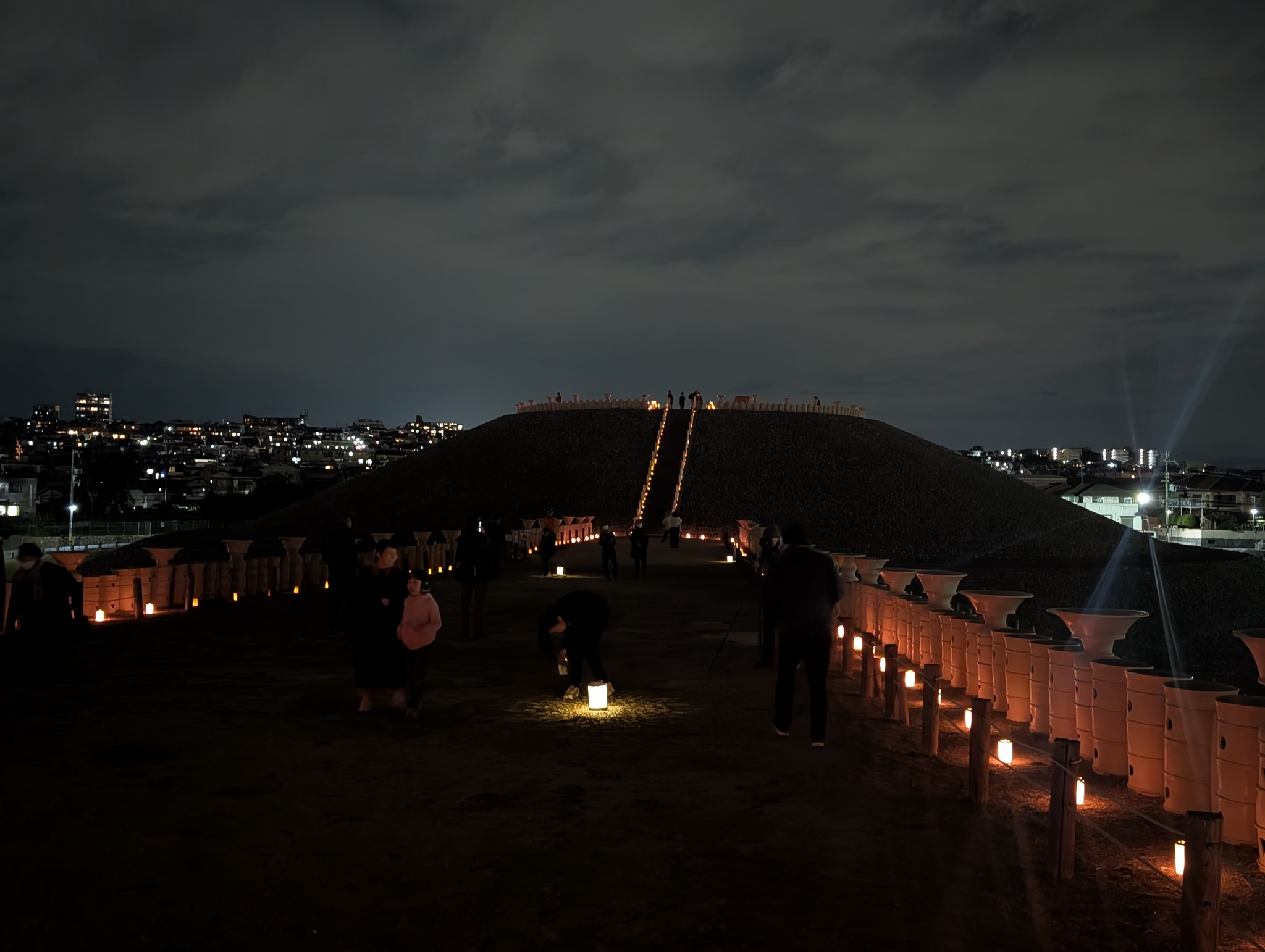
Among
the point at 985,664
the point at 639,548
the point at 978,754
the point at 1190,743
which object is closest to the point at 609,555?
the point at 639,548

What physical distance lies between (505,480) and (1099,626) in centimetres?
5510

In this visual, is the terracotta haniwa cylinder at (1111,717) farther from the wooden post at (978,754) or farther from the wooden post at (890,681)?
the wooden post at (890,681)

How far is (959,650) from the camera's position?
1025 centimetres

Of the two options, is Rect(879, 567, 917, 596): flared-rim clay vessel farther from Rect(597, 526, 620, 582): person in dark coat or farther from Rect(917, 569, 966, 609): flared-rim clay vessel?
Rect(597, 526, 620, 582): person in dark coat

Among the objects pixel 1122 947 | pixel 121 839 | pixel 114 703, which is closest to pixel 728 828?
pixel 1122 947

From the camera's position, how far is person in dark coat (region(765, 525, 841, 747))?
8.40 metres

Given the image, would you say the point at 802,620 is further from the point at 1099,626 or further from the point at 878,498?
the point at 878,498

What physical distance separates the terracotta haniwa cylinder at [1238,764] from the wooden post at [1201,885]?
61.5 inches

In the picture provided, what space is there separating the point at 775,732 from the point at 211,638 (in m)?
8.88

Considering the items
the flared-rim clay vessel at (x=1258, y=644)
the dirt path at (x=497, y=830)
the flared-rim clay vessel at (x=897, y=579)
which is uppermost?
the flared-rim clay vessel at (x=897, y=579)

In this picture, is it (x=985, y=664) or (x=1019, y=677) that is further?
(x=985, y=664)

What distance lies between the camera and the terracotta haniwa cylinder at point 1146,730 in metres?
6.52

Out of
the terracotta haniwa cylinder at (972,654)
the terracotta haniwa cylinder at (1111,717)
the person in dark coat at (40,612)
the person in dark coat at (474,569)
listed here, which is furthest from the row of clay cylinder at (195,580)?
the terracotta haniwa cylinder at (1111,717)

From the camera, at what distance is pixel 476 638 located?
14125 mm
